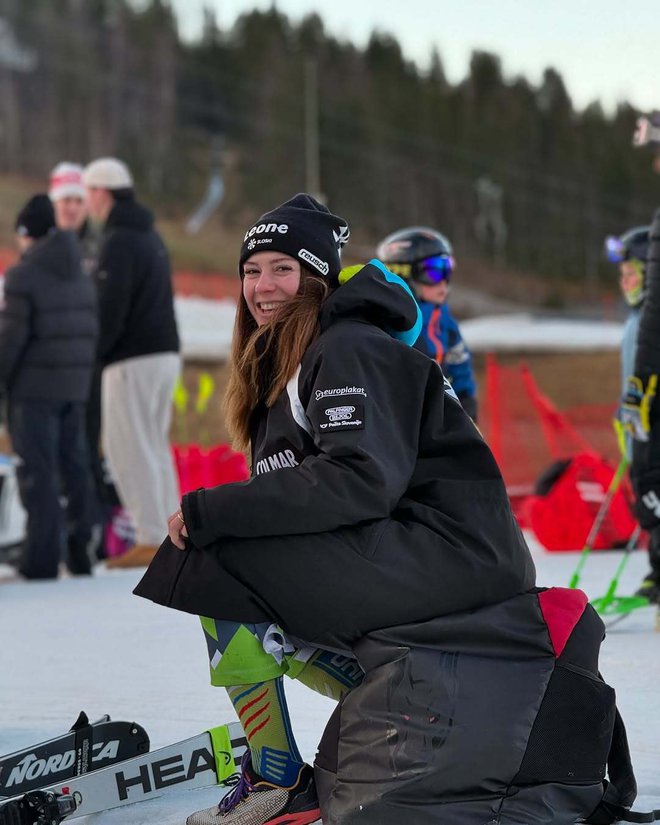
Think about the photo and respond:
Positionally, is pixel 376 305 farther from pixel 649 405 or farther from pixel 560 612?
pixel 649 405

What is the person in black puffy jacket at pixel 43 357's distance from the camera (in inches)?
245

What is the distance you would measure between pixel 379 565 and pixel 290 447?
0.98ft

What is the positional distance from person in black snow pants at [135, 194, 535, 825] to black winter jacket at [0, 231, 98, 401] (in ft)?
12.6

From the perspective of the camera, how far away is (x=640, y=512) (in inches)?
197

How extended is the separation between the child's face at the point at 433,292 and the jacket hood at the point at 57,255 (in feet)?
6.29

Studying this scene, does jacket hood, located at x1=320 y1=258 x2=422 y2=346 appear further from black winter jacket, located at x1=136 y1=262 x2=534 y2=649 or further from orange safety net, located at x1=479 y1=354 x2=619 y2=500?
orange safety net, located at x1=479 y1=354 x2=619 y2=500

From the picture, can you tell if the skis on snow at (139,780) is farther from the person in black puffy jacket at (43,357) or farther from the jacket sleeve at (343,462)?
the person in black puffy jacket at (43,357)

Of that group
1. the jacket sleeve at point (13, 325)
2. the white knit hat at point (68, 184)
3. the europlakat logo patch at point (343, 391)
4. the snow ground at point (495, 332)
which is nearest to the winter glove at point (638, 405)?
the europlakat logo patch at point (343, 391)

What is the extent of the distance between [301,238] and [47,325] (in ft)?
12.4

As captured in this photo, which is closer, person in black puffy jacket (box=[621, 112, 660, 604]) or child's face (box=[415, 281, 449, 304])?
person in black puffy jacket (box=[621, 112, 660, 604])

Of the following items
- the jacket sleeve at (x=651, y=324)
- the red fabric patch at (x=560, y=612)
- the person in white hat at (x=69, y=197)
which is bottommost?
the red fabric patch at (x=560, y=612)

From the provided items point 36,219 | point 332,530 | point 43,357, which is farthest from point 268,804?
point 36,219

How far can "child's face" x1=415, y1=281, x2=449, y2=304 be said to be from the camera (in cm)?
530

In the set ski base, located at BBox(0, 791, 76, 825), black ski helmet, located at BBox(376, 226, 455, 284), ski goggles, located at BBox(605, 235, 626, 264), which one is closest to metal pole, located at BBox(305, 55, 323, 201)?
ski goggles, located at BBox(605, 235, 626, 264)
